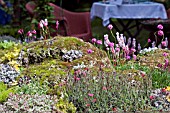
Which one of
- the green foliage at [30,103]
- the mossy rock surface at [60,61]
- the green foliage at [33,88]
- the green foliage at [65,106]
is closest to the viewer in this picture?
the green foliage at [30,103]


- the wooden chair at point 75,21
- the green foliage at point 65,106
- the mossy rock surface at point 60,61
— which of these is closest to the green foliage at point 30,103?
the green foliage at point 65,106

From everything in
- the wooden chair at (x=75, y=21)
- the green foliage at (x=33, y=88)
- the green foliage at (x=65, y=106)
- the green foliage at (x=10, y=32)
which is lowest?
the green foliage at (x=10, y=32)

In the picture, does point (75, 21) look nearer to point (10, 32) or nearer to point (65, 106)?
point (10, 32)

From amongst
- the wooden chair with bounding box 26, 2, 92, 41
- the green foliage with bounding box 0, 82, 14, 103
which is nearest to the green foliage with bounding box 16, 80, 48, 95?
the green foliage with bounding box 0, 82, 14, 103

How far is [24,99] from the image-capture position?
2.98 metres

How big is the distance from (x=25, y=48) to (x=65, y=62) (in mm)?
429

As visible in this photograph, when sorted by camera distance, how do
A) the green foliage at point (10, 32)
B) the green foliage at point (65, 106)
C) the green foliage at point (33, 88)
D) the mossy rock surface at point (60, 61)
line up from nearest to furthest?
the green foliage at point (65, 106) → the green foliage at point (33, 88) → the mossy rock surface at point (60, 61) → the green foliage at point (10, 32)

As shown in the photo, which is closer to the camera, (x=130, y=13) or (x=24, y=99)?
(x=24, y=99)

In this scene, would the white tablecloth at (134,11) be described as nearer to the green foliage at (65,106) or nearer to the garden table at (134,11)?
the garden table at (134,11)

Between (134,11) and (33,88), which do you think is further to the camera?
(134,11)

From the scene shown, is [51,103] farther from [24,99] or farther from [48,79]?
[48,79]

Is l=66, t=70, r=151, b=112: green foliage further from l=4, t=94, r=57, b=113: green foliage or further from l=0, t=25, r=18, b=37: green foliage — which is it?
l=0, t=25, r=18, b=37: green foliage

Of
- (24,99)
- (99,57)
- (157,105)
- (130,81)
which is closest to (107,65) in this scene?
(99,57)

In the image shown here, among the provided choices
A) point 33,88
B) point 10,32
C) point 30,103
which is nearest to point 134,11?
point 10,32
